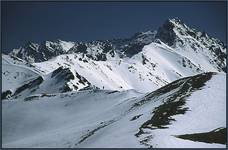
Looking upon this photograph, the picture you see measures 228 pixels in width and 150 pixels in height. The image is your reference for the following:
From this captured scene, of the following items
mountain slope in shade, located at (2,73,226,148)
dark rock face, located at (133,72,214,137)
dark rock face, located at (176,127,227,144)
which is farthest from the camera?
dark rock face, located at (133,72,214,137)

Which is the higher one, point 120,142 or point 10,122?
point 10,122

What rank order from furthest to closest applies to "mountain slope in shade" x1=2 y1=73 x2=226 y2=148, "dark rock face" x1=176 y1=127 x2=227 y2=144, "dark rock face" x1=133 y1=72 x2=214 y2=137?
"dark rock face" x1=133 y1=72 x2=214 y2=137
"mountain slope in shade" x1=2 y1=73 x2=226 y2=148
"dark rock face" x1=176 y1=127 x2=227 y2=144

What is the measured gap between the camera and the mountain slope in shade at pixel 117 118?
136 ft

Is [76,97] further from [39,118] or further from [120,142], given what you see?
[120,142]

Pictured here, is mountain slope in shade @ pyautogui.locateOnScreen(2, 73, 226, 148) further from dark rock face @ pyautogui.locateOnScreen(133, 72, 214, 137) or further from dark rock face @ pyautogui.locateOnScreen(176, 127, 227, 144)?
dark rock face @ pyautogui.locateOnScreen(176, 127, 227, 144)

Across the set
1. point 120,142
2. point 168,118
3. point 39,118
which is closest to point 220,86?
point 168,118

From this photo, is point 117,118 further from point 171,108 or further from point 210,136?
point 210,136

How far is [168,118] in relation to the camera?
4828 cm

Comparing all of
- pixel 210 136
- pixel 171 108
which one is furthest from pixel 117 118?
pixel 210 136

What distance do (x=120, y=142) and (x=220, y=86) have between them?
104 feet

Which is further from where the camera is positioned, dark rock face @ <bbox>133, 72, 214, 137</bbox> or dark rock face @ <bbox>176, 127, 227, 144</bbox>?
dark rock face @ <bbox>133, 72, 214, 137</bbox>

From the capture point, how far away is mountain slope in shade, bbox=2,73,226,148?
41.6 meters

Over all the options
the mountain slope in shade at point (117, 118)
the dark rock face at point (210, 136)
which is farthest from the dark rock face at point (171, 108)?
the dark rock face at point (210, 136)

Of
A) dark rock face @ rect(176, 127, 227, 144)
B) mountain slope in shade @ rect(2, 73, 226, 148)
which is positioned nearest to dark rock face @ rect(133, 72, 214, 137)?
mountain slope in shade @ rect(2, 73, 226, 148)
